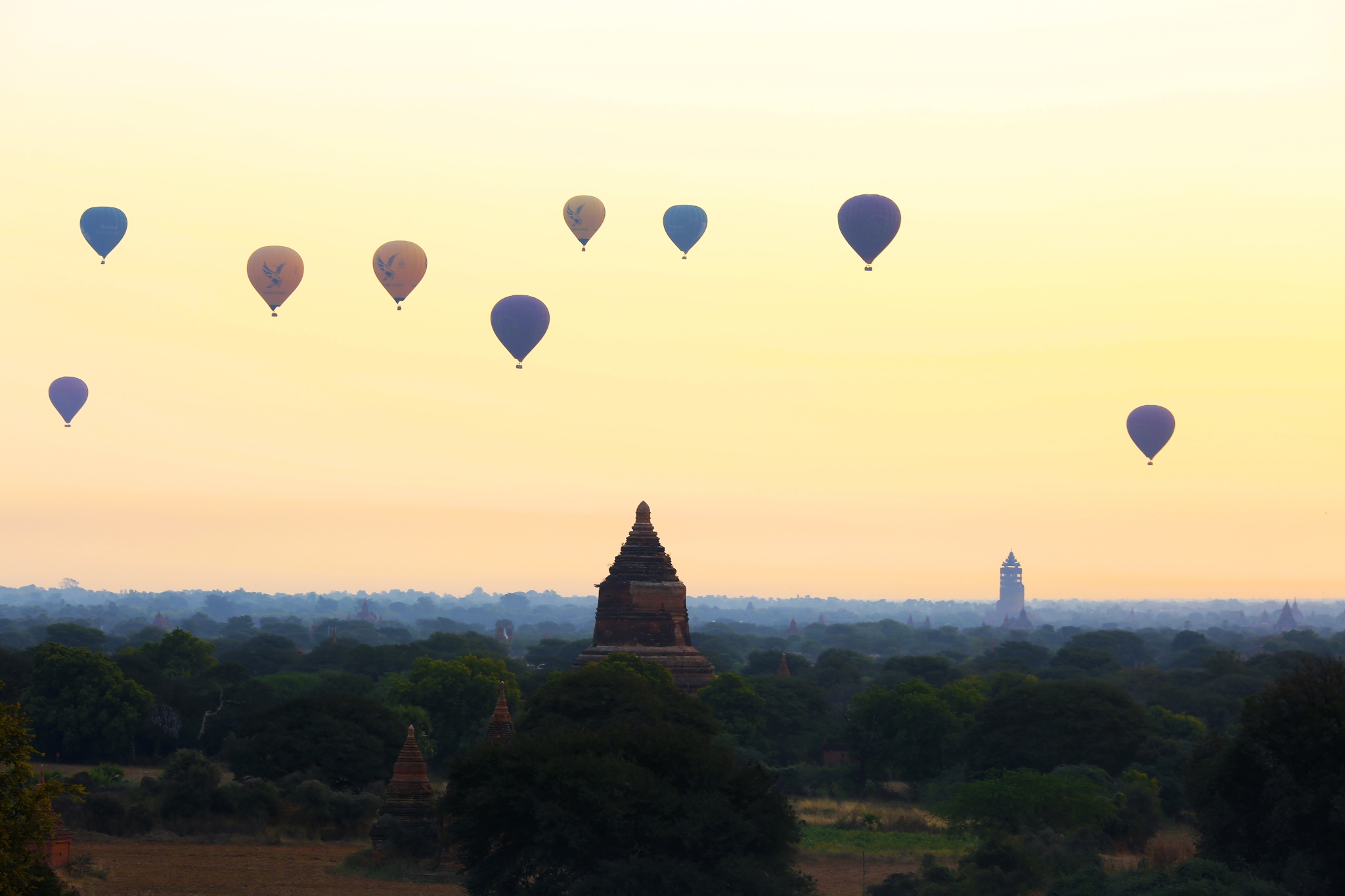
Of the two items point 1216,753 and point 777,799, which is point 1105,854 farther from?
point 777,799

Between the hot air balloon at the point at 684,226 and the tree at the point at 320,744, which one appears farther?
the hot air balloon at the point at 684,226

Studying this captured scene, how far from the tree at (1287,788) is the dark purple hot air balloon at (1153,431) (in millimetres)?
46362

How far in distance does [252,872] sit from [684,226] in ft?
155

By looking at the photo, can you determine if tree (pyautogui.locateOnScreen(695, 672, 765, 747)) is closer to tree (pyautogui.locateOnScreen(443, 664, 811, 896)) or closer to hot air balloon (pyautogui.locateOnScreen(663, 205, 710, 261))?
hot air balloon (pyautogui.locateOnScreen(663, 205, 710, 261))

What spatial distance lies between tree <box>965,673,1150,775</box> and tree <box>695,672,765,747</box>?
11368 mm

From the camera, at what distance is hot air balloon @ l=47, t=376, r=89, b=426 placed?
91500 millimetres

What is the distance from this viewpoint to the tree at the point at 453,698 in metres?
73.6

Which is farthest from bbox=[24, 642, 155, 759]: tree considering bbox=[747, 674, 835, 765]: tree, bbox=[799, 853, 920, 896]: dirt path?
bbox=[799, 853, 920, 896]: dirt path

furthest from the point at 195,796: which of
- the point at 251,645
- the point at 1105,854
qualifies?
the point at 251,645

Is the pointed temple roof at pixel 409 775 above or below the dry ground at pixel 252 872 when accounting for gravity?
above

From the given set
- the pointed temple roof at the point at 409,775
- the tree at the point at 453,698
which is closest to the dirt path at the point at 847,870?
the pointed temple roof at the point at 409,775

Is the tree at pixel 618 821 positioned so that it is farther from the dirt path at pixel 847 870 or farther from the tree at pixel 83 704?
the tree at pixel 83 704

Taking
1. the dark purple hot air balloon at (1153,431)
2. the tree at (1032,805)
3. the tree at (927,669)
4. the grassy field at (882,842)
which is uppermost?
the dark purple hot air balloon at (1153,431)

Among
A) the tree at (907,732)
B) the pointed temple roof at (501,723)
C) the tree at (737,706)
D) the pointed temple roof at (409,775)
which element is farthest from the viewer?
the tree at (737,706)
